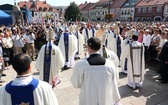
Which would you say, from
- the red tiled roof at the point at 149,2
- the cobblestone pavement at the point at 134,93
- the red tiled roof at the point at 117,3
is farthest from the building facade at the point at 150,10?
the cobblestone pavement at the point at 134,93

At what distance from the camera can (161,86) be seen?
6.48 meters

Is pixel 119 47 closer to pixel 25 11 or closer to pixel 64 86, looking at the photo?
pixel 64 86

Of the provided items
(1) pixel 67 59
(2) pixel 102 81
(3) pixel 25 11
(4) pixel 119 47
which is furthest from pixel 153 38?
(3) pixel 25 11

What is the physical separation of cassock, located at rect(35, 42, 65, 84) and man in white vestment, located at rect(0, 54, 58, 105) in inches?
140

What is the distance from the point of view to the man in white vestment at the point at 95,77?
3.14 metres

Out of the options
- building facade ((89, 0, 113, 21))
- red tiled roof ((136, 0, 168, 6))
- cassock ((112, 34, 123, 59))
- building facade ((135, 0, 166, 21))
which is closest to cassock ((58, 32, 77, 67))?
cassock ((112, 34, 123, 59))

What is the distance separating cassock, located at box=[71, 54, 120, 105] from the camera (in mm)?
3135

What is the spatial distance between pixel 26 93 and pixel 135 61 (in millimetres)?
4596

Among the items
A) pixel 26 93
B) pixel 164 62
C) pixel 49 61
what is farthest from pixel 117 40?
pixel 26 93

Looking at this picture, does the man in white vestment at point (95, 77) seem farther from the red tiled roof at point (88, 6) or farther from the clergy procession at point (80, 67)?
the red tiled roof at point (88, 6)

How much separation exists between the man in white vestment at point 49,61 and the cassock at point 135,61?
241 centimetres

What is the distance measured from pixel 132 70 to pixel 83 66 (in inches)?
136

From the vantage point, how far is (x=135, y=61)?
6.12 meters

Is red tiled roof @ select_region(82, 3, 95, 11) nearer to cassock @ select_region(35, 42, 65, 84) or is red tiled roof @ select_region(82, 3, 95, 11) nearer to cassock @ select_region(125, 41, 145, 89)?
cassock @ select_region(125, 41, 145, 89)
